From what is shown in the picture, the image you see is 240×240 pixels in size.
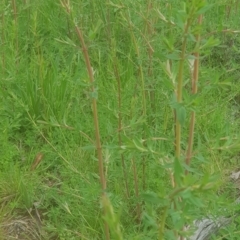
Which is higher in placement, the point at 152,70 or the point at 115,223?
the point at 115,223

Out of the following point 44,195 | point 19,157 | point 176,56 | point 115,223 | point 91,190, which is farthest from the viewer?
point 19,157

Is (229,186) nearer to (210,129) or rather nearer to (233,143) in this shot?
(210,129)

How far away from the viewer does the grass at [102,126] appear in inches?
80.1

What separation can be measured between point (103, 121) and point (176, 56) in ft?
4.22

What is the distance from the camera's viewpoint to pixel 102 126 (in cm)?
270

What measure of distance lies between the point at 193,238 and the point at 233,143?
607 mm

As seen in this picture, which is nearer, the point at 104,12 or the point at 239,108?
the point at 239,108

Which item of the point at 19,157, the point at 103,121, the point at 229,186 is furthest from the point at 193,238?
the point at 19,157

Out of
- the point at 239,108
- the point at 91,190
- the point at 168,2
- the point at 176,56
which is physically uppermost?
the point at 176,56

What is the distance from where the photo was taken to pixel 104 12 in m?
3.41

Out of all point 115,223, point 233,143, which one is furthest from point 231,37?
point 115,223

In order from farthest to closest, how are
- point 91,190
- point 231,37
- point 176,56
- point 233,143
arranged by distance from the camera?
1. point 231,37
2. point 91,190
3. point 233,143
4. point 176,56

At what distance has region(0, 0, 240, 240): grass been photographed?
80.1 inches

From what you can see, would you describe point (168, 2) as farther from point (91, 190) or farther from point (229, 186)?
point (91, 190)
